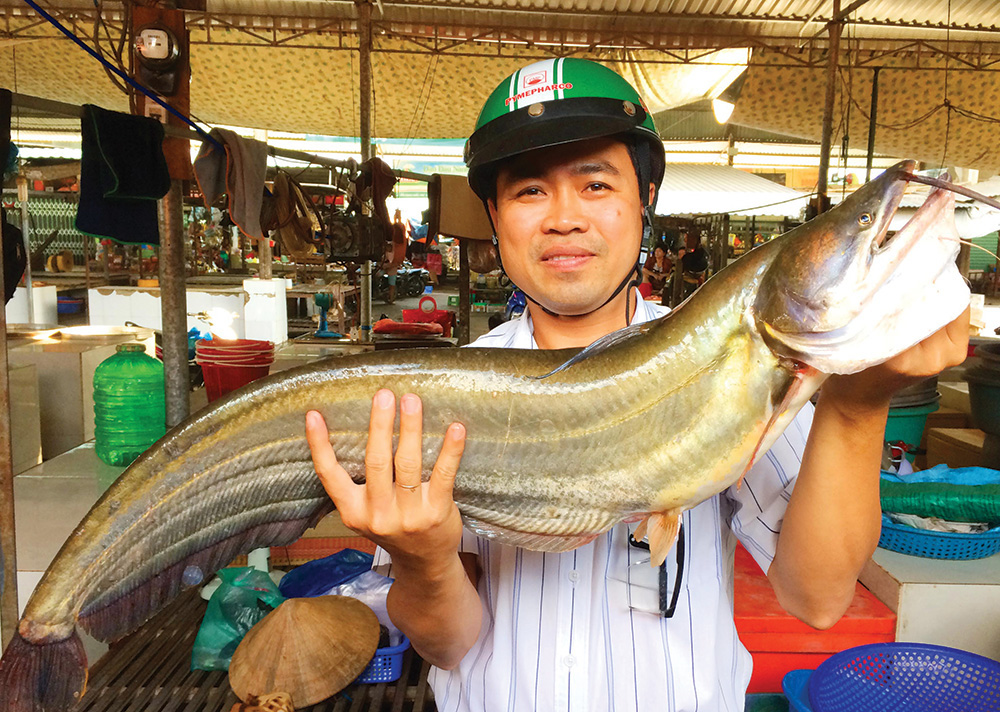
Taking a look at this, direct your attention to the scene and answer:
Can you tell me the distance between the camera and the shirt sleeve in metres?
1.65

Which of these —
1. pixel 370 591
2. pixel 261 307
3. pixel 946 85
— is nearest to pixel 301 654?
pixel 370 591

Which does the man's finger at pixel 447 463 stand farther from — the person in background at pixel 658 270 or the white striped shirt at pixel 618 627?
the person in background at pixel 658 270

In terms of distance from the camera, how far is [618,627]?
5.55 ft

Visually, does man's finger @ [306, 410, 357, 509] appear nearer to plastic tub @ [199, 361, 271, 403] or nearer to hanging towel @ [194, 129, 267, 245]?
hanging towel @ [194, 129, 267, 245]

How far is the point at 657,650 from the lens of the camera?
5.45ft

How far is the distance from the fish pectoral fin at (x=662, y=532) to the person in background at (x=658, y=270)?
1291 centimetres

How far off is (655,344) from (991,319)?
16.1m

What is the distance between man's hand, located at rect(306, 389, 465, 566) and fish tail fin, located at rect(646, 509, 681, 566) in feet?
1.30

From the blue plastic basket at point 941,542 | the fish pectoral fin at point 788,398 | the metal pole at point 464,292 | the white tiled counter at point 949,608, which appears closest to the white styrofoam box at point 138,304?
the metal pole at point 464,292

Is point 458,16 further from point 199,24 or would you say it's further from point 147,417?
point 147,417

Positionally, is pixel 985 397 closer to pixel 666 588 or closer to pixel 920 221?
pixel 666 588

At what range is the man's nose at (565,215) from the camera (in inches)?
63.2

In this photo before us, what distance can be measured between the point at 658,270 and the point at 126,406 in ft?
38.0

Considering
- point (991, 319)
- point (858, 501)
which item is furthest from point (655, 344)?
point (991, 319)
